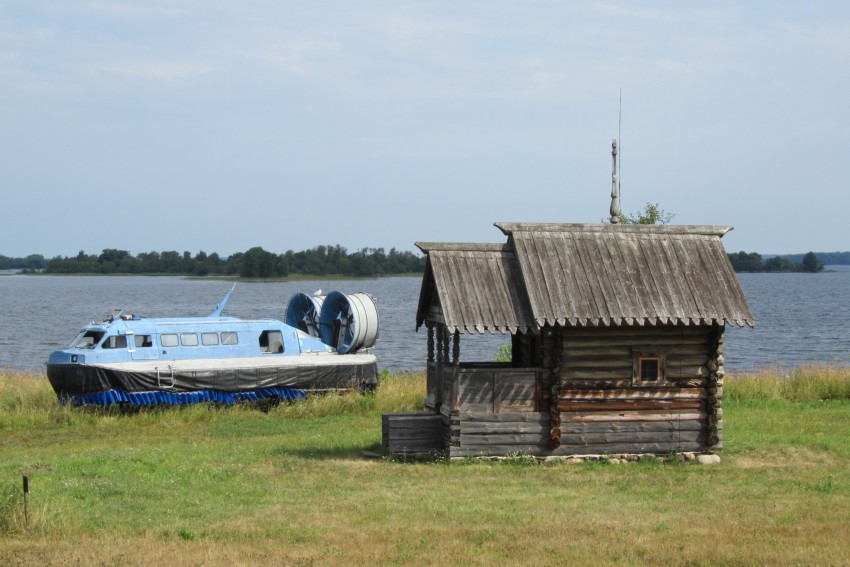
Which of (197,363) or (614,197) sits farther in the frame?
(197,363)

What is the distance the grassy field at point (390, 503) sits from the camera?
1291 cm

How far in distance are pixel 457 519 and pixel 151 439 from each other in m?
10.8

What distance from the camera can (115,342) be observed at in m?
27.8

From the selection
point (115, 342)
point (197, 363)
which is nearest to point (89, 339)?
point (115, 342)

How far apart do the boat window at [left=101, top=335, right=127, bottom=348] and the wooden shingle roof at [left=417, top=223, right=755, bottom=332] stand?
997cm

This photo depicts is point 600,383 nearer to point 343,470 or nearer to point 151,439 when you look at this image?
point 343,470

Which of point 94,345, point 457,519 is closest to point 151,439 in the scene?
point 94,345

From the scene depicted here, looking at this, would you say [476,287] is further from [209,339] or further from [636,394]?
[209,339]

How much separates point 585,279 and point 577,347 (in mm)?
1215

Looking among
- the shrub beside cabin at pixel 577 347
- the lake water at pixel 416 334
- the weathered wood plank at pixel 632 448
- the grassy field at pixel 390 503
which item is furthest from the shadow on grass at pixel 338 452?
the lake water at pixel 416 334

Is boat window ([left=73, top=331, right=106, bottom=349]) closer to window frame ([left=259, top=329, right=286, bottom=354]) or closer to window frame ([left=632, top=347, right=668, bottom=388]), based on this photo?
window frame ([left=259, top=329, right=286, bottom=354])

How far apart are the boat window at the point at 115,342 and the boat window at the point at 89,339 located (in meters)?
0.22

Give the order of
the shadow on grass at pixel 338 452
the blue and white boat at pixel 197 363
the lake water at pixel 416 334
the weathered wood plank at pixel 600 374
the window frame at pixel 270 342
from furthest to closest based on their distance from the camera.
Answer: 1. the lake water at pixel 416 334
2. the window frame at pixel 270 342
3. the blue and white boat at pixel 197 363
4. the shadow on grass at pixel 338 452
5. the weathered wood plank at pixel 600 374

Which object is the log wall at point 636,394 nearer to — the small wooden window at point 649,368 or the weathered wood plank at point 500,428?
the small wooden window at point 649,368
